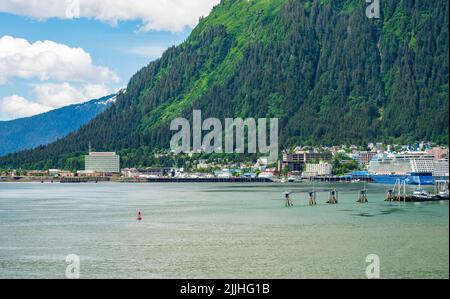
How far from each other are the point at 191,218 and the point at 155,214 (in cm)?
783

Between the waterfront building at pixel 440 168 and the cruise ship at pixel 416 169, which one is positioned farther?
the cruise ship at pixel 416 169

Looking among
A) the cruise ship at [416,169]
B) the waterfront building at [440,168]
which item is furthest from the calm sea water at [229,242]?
the cruise ship at [416,169]

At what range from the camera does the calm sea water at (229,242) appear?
52.5 metres

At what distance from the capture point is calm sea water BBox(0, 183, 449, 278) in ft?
172

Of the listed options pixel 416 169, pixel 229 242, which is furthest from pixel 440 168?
pixel 229 242

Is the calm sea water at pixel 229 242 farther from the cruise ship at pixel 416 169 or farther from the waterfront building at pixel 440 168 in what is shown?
the cruise ship at pixel 416 169

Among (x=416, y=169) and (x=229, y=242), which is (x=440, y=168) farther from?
(x=229, y=242)

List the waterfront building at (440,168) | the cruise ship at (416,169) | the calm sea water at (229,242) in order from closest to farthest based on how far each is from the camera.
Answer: the calm sea water at (229,242), the waterfront building at (440,168), the cruise ship at (416,169)

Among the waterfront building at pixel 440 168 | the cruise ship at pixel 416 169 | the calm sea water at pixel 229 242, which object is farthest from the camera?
the cruise ship at pixel 416 169

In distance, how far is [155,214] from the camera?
96500 millimetres

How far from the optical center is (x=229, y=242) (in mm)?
66750
